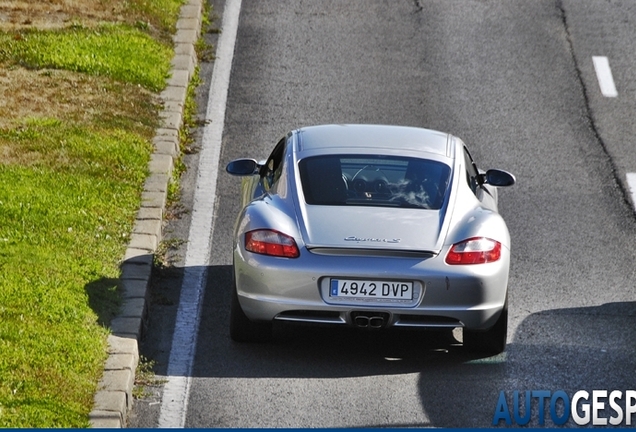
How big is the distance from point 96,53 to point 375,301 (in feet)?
27.2

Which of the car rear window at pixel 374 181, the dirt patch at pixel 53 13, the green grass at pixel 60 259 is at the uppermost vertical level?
the car rear window at pixel 374 181

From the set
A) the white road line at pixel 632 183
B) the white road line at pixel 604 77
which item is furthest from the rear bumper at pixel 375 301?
the white road line at pixel 604 77

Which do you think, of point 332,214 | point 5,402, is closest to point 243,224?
point 332,214

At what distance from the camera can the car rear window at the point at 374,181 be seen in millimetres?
9047

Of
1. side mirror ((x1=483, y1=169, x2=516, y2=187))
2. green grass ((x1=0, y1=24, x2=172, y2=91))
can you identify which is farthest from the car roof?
green grass ((x1=0, y1=24, x2=172, y2=91))

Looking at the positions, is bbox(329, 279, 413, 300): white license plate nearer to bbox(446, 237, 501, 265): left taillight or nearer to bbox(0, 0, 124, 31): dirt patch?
bbox(446, 237, 501, 265): left taillight

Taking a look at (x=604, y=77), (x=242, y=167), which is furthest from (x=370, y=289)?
(x=604, y=77)

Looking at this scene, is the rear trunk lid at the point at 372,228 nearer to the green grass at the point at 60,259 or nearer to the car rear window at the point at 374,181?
the car rear window at the point at 374,181

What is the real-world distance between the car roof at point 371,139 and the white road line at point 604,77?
21.5 ft

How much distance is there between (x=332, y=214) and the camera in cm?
877

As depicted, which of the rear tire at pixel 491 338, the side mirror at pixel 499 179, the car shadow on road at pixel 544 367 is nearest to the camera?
the car shadow on road at pixel 544 367

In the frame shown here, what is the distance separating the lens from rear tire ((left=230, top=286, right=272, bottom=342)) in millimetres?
8859

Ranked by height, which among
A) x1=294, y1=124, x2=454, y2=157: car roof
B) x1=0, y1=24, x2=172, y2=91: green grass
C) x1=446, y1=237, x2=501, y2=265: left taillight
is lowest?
x1=0, y1=24, x2=172, y2=91: green grass

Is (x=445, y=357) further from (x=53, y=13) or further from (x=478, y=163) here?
(x=53, y=13)
